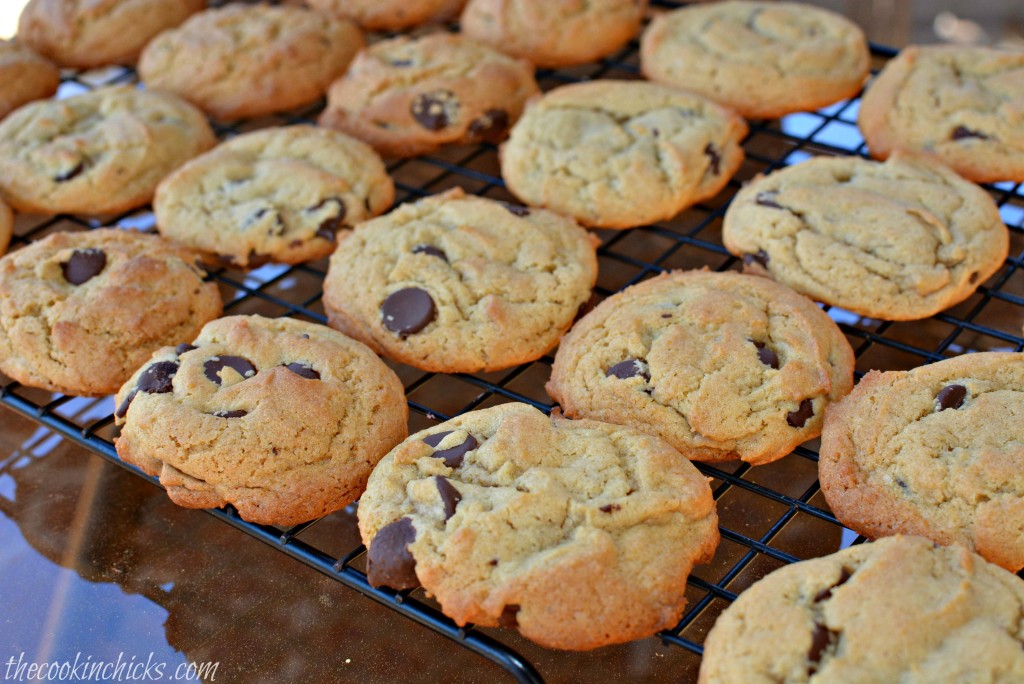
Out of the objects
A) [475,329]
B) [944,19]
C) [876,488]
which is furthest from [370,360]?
[944,19]

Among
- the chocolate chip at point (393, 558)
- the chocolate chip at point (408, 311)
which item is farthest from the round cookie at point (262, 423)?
the chocolate chip at point (393, 558)

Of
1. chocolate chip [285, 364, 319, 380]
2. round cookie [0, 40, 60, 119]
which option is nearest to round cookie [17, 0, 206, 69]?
round cookie [0, 40, 60, 119]

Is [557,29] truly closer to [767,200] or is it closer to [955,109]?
[767,200]

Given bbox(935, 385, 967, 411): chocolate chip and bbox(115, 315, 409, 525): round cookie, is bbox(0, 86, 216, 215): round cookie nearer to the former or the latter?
bbox(115, 315, 409, 525): round cookie

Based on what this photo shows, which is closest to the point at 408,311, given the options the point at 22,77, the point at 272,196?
the point at 272,196

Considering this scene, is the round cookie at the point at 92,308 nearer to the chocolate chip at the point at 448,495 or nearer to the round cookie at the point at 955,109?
the chocolate chip at the point at 448,495
